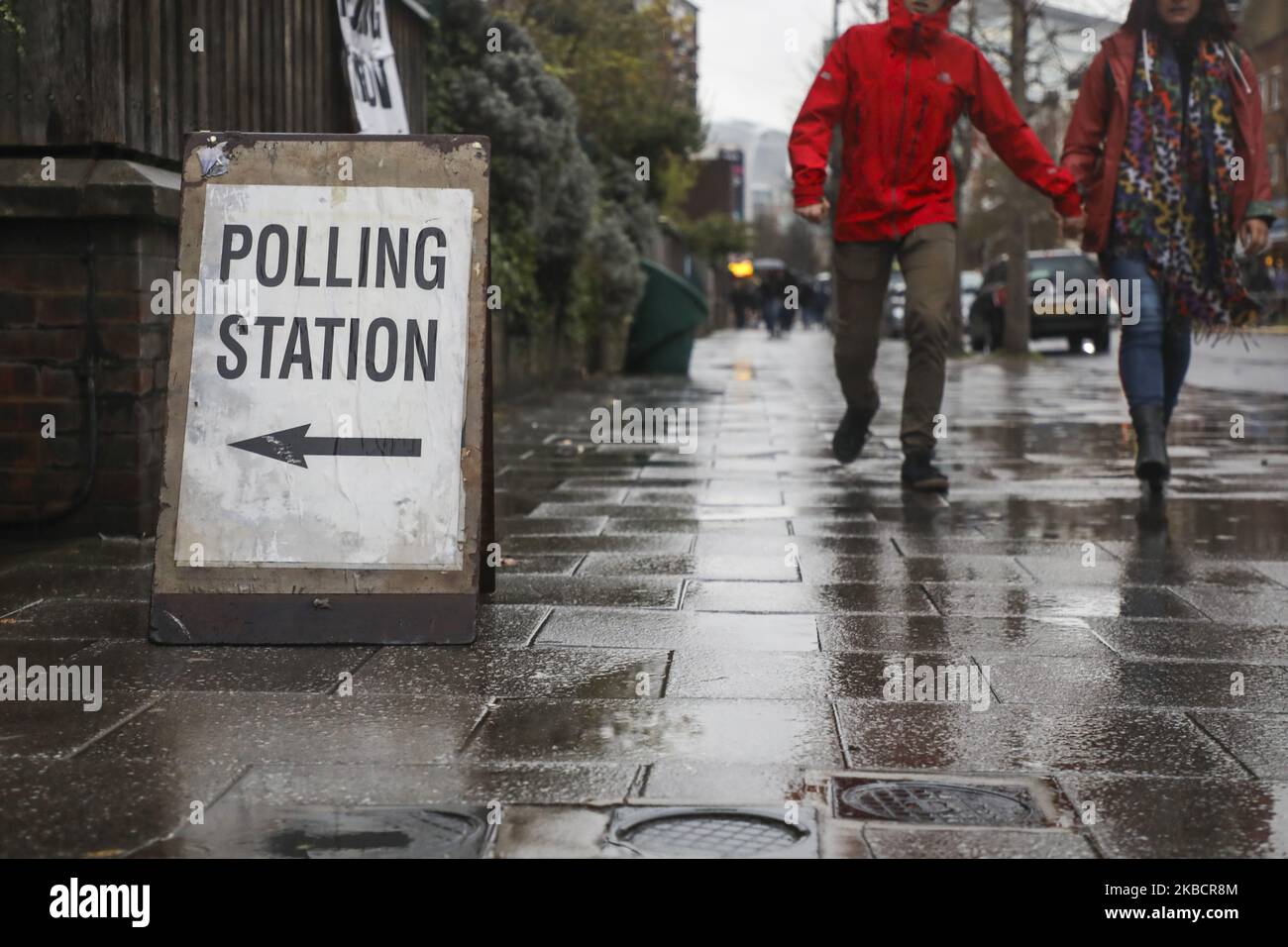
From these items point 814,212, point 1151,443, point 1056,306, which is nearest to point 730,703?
point 814,212

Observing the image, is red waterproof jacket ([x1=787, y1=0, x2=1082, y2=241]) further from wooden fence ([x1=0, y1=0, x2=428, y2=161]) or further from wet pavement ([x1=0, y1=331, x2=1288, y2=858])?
wooden fence ([x1=0, y1=0, x2=428, y2=161])

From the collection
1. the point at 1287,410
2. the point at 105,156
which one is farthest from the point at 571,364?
the point at 105,156

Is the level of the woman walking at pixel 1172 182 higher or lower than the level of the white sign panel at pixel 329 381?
higher

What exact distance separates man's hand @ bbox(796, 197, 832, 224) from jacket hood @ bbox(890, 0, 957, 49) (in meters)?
0.87

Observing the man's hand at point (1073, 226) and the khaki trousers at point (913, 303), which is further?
the khaki trousers at point (913, 303)

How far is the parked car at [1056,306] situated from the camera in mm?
31641

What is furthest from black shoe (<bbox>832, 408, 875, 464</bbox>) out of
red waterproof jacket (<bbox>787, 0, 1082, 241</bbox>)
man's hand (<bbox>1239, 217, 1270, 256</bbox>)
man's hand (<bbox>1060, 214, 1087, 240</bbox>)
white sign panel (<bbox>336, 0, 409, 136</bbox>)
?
white sign panel (<bbox>336, 0, 409, 136</bbox>)

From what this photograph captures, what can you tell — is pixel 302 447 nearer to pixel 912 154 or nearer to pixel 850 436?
pixel 912 154

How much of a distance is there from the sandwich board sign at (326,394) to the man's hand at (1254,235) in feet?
12.7

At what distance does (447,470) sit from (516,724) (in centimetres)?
109

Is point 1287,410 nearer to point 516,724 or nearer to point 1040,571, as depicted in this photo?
point 1040,571

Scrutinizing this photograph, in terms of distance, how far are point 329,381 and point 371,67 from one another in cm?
626

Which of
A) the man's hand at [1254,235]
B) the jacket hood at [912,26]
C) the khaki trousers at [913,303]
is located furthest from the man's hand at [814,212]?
the man's hand at [1254,235]

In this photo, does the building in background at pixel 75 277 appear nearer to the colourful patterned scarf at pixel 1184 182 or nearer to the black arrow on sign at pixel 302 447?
the black arrow on sign at pixel 302 447
